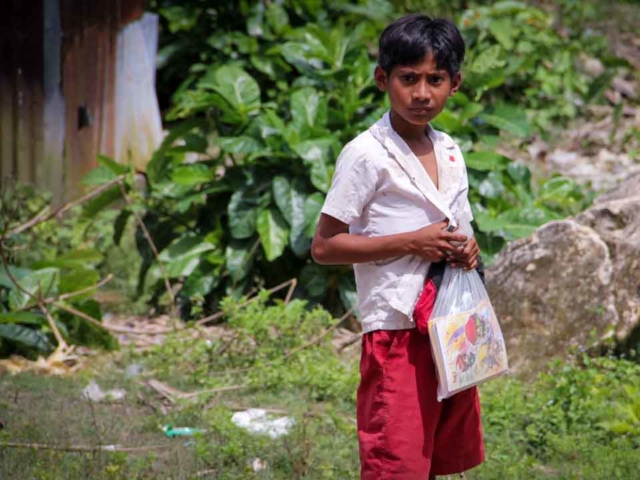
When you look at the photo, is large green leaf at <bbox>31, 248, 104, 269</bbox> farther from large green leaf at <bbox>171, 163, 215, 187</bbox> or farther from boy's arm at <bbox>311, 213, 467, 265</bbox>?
boy's arm at <bbox>311, 213, 467, 265</bbox>

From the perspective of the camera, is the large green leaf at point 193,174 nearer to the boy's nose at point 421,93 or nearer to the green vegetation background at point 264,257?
the green vegetation background at point 264,257

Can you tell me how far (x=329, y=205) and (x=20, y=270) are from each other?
3.68 metres

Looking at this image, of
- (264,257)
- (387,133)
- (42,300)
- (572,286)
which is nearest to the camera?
(387,133)


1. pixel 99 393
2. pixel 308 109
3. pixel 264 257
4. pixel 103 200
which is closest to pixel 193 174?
pixel 103 200

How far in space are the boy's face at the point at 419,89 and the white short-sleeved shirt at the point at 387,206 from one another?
103 mm

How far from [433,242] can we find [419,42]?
57cm

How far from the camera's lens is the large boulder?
17.4 feet

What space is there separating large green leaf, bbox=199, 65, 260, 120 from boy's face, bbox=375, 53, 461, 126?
391 cm

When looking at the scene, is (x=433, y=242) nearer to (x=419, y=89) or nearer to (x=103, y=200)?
(x=419, y=89)

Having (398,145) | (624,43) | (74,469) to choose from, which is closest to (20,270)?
(74,469)

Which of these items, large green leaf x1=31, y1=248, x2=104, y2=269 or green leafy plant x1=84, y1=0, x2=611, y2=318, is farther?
green leafy plant x1=84, y1=0, x2=611, y2=318

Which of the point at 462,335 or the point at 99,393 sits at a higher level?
the point at 462,335

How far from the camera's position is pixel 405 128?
3170 millimetres

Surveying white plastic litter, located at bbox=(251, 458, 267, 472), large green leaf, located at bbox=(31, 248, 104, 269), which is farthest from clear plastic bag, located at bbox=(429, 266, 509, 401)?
large green leaf, located at bbox=(31, 248, 104, 269)
